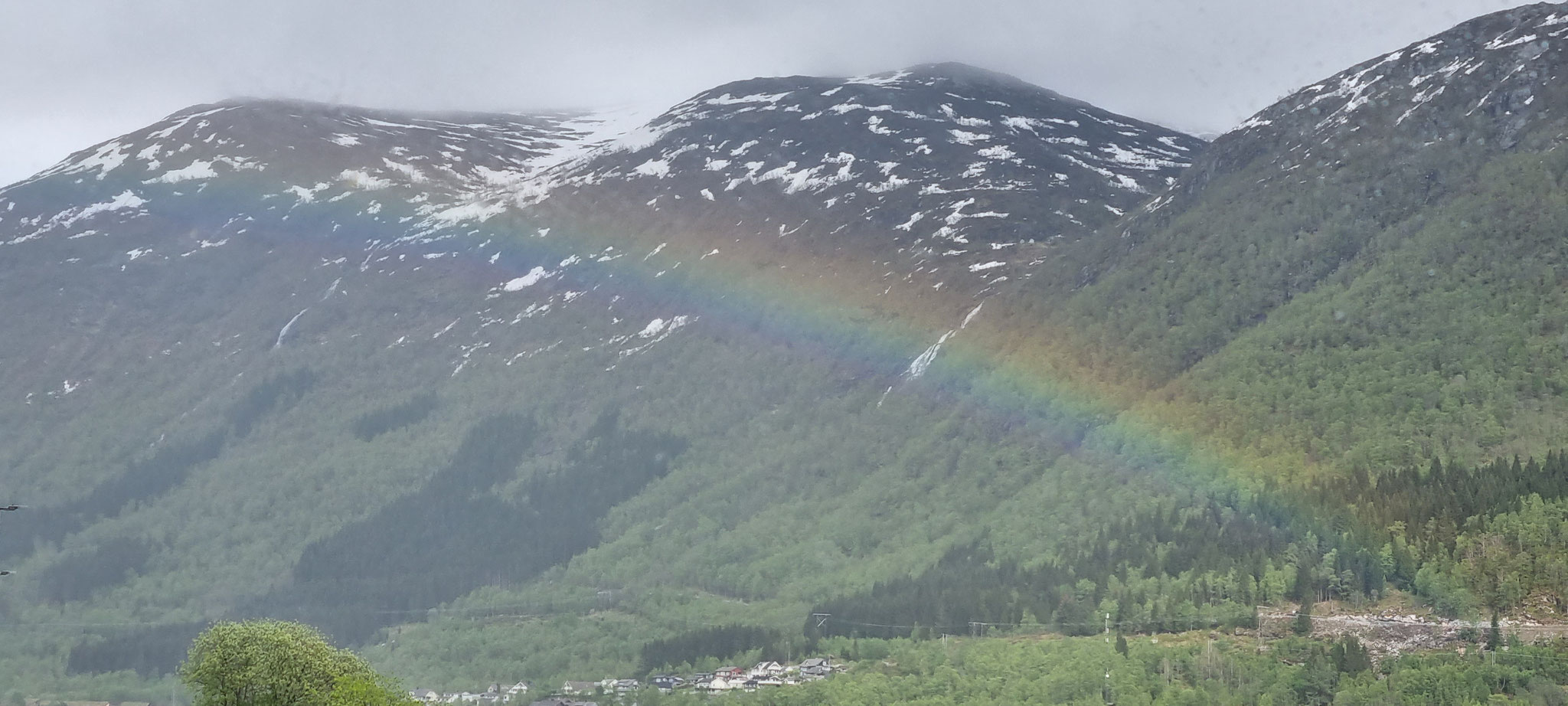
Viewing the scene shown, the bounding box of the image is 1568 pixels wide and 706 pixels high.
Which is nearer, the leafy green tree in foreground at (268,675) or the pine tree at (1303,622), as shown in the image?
the leafy green tree in foreground at (268,675)

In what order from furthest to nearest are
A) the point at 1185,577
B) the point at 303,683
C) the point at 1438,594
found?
the point at 1185,577
the point at 1438,594
the point at 303,683

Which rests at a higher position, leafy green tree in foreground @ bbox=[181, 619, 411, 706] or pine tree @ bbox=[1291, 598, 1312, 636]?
leafy green tree in foreground @ bbox=[181, 619, 411, 706]

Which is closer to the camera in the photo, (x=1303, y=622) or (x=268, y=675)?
(x=268, y=675)

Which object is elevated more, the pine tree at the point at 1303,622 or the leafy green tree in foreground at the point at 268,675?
the leafy green tree in foreground at the point at 268,675

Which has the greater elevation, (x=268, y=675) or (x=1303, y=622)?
(x=268, y=675)

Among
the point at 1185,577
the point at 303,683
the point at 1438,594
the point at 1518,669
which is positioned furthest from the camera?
the point at 1185,577

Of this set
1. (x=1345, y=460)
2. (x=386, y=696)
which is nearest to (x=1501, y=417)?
(x=1345, y=460)

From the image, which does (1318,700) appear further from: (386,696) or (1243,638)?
(386,696)

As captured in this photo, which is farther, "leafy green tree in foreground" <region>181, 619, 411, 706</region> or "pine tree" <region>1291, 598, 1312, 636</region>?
"pine tree" <region>1291, 598, 1312, 636</region>
